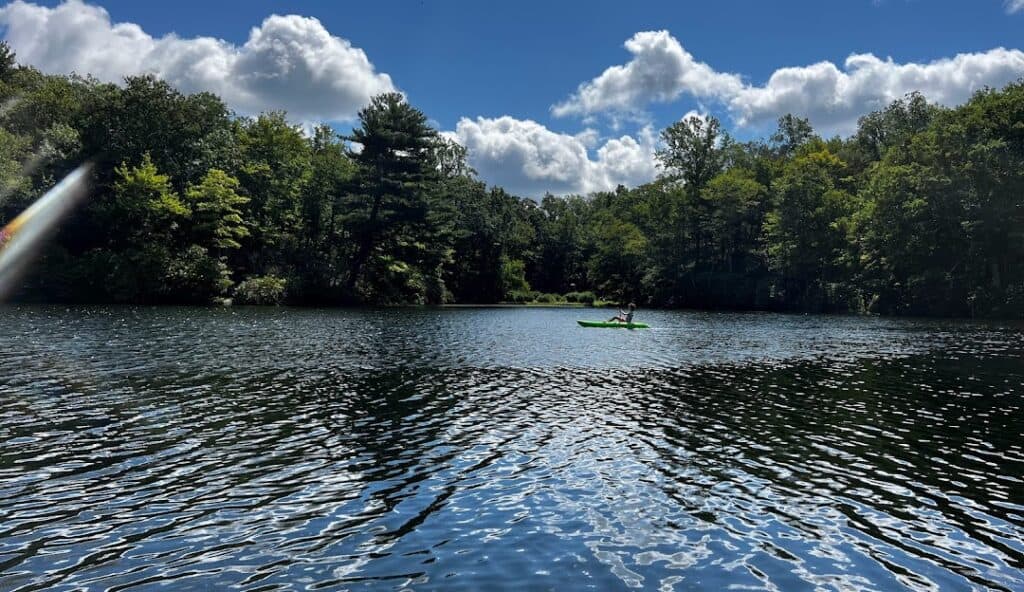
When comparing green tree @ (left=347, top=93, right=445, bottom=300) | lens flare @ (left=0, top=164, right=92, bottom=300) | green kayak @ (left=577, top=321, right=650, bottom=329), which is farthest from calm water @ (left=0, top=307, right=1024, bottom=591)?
green tree @ (left=347, top=93, right=445, bottom=300)

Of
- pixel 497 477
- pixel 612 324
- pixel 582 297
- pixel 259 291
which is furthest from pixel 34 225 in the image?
pixel 582 297

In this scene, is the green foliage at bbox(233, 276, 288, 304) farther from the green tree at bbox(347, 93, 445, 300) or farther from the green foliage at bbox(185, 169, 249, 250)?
the green tree at bbox(347, 93, 445, 300)

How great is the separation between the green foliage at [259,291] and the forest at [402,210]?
5.6 inches

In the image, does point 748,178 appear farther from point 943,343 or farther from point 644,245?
point 943,343

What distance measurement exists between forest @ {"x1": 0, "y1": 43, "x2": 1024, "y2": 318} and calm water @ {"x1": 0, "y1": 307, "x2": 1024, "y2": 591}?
4279 cm

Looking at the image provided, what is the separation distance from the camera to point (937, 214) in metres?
63.8

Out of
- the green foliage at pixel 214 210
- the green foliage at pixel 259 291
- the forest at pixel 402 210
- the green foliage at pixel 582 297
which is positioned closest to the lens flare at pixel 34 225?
the forest at pixel 402 210

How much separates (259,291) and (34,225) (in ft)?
69.8

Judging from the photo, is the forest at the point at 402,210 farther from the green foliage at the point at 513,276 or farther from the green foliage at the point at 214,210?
the green foliage at the point at 513,276

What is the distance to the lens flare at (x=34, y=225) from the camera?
59469 millimetres

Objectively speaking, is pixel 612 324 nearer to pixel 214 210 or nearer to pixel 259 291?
pixel 259 291

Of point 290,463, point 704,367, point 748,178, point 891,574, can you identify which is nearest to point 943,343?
point 704,367

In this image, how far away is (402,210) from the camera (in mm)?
74312

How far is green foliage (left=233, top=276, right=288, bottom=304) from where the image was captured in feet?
211
